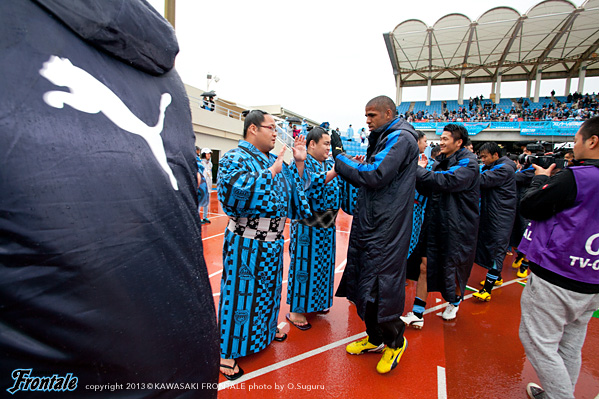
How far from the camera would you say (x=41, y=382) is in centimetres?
52

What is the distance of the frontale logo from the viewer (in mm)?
497

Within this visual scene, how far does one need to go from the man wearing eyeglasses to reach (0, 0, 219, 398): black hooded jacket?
126 centimetres

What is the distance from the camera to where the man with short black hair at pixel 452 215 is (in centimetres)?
284

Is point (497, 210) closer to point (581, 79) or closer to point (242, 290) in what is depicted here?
point (242, 290)

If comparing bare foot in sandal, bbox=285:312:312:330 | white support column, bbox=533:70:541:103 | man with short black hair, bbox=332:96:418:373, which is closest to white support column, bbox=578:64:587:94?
white support column, bbox=533:70:541:103

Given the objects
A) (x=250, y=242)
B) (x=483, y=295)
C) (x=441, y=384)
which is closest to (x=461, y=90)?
(x=483, y=295)

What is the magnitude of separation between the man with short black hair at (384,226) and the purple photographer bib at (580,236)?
0.84 m

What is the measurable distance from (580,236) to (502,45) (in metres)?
28.4

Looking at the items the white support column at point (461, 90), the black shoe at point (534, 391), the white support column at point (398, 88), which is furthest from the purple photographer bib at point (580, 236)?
the white support column at point (461, 90)

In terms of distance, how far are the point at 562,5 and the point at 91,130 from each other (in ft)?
91.9

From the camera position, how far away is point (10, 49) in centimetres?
50

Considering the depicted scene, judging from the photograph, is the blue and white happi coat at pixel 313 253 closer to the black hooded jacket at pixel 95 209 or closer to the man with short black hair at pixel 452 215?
the man with short black hair at pixel 452 215

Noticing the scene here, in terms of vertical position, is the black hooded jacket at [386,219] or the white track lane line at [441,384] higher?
the black hooded jacket at [386,219]

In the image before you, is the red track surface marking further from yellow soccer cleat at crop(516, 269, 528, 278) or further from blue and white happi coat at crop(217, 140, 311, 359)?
yellow soccer cleat at crop(516, 269, 528, 278)
